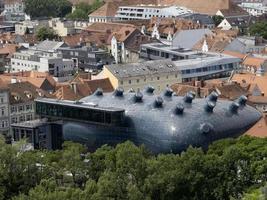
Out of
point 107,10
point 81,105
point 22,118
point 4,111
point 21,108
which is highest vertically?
point 107,10

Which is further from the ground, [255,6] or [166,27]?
[255,6]

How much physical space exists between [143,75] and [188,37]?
34.1 metres

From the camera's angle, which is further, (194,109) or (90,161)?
(194,109)

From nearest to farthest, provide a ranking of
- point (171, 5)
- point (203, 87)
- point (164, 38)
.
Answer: point (203, 87)
point (164, 38)
point (171, 5)

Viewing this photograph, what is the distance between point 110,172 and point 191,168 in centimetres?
555

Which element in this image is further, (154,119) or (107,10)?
(107,10)

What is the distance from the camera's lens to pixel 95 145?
67938mm

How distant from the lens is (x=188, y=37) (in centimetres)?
12144

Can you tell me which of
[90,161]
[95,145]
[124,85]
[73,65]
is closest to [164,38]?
[73,65]

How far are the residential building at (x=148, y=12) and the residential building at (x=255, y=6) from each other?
20046 mm

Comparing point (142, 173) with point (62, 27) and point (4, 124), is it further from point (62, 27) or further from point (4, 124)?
point (62, 27)

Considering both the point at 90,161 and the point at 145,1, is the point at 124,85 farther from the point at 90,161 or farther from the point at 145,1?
the point at 145,1

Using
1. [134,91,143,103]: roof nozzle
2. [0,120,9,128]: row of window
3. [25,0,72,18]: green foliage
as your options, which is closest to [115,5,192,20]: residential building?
[25,0,72,18]: green foliage

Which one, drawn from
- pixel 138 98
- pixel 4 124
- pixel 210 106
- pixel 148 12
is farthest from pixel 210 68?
pixel 148 12
